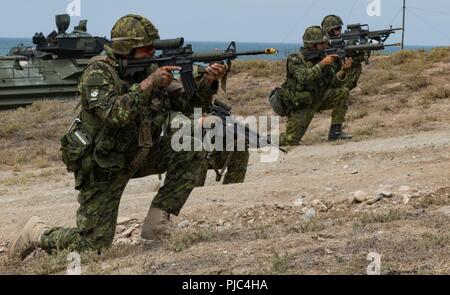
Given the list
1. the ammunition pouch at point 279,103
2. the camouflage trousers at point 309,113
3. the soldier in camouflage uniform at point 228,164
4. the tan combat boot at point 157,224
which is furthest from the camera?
the ammunition pouch at point 279,103

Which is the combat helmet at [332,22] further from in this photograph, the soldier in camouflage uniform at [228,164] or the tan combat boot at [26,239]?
the tan combat boot at [26,239]

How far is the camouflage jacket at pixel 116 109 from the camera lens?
16.7 feet

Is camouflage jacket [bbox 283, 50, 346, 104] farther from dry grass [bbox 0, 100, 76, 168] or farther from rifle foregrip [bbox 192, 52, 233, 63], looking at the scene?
rifle foregrip [bbox 192, 52, 233, 63]

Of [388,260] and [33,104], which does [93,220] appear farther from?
[33,104]

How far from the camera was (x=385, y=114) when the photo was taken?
14461 mm

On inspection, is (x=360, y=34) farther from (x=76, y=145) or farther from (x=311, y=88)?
(x=76, y=145)

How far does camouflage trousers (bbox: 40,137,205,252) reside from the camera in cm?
552

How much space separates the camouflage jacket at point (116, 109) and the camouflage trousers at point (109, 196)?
0.45ft

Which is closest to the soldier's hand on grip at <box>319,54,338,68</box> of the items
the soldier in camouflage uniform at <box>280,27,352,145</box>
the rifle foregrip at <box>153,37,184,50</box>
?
the soldier in camouflage uniform at <box>280,27,352,145</box>

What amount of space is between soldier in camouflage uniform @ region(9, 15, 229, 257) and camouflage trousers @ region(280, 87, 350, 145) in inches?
220

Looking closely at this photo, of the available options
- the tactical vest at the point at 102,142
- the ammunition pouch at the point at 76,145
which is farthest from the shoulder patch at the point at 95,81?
the ammunition pouch at the point at 76,145

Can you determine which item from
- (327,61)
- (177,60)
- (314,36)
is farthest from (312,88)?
(177,60)

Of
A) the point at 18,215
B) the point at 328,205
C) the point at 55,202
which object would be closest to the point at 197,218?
the point at 328,205
